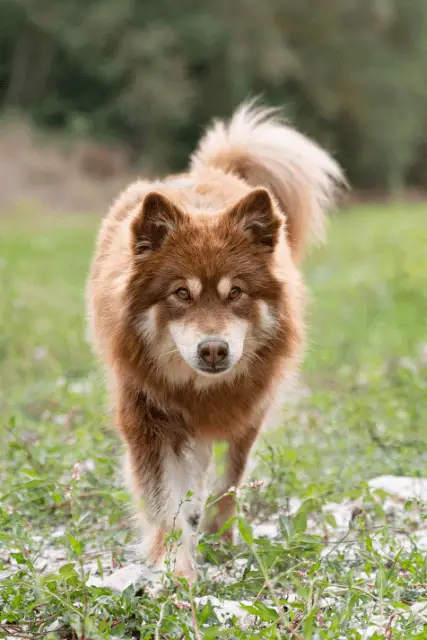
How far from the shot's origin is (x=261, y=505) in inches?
169

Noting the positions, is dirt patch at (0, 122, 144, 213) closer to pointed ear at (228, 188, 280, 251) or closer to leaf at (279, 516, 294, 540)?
pointed ear at (228, 188, 280, 251)

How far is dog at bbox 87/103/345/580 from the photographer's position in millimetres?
3723

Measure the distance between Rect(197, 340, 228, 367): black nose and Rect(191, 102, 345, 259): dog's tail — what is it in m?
1.64

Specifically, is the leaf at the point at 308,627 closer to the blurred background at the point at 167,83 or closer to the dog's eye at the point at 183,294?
the dog's eye at the point at 183,294

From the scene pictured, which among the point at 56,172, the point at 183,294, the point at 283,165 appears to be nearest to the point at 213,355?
the point at 183,294

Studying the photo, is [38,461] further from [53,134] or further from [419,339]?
[53,134]

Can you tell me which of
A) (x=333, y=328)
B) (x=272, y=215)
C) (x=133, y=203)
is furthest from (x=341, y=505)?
(x=333, y=328)

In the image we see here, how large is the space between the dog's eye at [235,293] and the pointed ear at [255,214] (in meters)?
0.25

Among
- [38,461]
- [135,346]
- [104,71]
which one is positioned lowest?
[38,461]

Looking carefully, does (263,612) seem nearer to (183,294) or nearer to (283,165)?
(183,294)

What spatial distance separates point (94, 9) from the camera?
2620 centimetres

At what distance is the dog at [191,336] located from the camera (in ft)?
12.2

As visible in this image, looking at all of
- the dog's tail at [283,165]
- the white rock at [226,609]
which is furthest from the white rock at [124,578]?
the dog's tail at [283,165]

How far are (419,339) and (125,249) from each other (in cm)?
475
